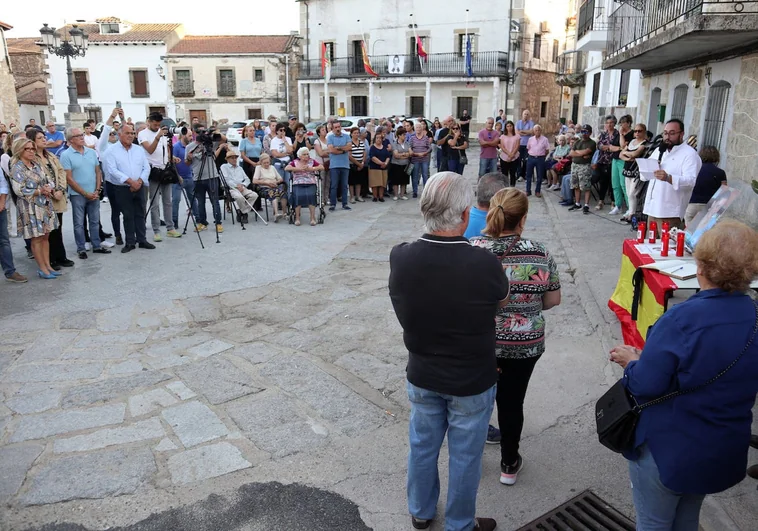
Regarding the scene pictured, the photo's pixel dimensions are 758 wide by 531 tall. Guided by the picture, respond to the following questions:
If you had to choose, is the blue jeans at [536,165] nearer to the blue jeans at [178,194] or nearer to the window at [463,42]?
the blue jeans at [178,194]

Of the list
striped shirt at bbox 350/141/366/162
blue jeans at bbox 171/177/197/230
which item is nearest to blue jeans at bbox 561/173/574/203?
striped shirt at bbox 350/141/366/162

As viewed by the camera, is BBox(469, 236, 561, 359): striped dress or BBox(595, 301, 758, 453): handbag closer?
BBox(595, 301, 758, 453): handbag

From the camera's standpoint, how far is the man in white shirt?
6.17 m

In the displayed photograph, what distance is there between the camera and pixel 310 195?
34.0 feet

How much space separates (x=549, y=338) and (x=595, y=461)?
1869 millimetres

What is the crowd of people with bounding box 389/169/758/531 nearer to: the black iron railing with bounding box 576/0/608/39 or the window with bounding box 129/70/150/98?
the black iron railing with bounding box 576/0/608/39

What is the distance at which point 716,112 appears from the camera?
9500mm

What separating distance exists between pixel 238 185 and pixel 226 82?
1217 inches

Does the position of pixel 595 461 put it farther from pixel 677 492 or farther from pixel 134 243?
pixel 134 243

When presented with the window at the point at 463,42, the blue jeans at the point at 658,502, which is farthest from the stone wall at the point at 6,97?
the blue jeans at the point at 658,502

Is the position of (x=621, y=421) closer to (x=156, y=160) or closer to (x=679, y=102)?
(x=156, y=160)

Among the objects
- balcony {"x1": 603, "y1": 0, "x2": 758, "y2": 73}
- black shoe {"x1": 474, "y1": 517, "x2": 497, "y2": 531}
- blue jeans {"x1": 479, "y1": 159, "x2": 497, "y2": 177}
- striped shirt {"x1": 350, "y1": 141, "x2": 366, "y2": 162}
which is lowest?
black shoe {"x1": 474, "y1": 517, "x2": 497, "y2": 531}

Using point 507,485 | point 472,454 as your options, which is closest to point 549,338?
point 507,485

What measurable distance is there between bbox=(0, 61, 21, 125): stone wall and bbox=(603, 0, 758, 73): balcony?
95.4ft
